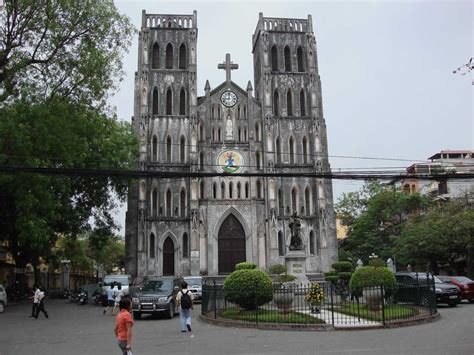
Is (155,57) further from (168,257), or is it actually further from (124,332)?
(124,332)

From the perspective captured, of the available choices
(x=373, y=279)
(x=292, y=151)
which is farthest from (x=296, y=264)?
(x=292, y=151)

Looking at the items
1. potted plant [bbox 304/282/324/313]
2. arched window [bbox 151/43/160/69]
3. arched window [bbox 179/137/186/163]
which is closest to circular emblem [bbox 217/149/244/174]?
arched window [bbox 179/137/186/163]

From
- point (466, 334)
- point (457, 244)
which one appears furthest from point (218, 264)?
point (466, 334)

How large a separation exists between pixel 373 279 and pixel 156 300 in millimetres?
7362

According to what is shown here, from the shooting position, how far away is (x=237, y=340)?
1259cm

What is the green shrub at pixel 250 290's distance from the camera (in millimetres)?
16516

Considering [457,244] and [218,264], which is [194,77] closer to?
[218,264]

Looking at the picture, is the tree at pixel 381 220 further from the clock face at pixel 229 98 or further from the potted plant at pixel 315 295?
the potted plant at pixel 315 295

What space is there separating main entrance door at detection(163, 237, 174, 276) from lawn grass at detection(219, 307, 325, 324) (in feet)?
73.5

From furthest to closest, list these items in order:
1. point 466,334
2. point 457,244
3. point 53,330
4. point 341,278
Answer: point 457,244, point 341,278, point 53,330, point 466,334

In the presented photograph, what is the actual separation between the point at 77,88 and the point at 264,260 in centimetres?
2156

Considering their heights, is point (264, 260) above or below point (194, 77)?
below

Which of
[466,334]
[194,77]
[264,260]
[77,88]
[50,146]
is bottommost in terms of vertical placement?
[466,334]

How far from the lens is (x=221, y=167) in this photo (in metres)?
40.6
